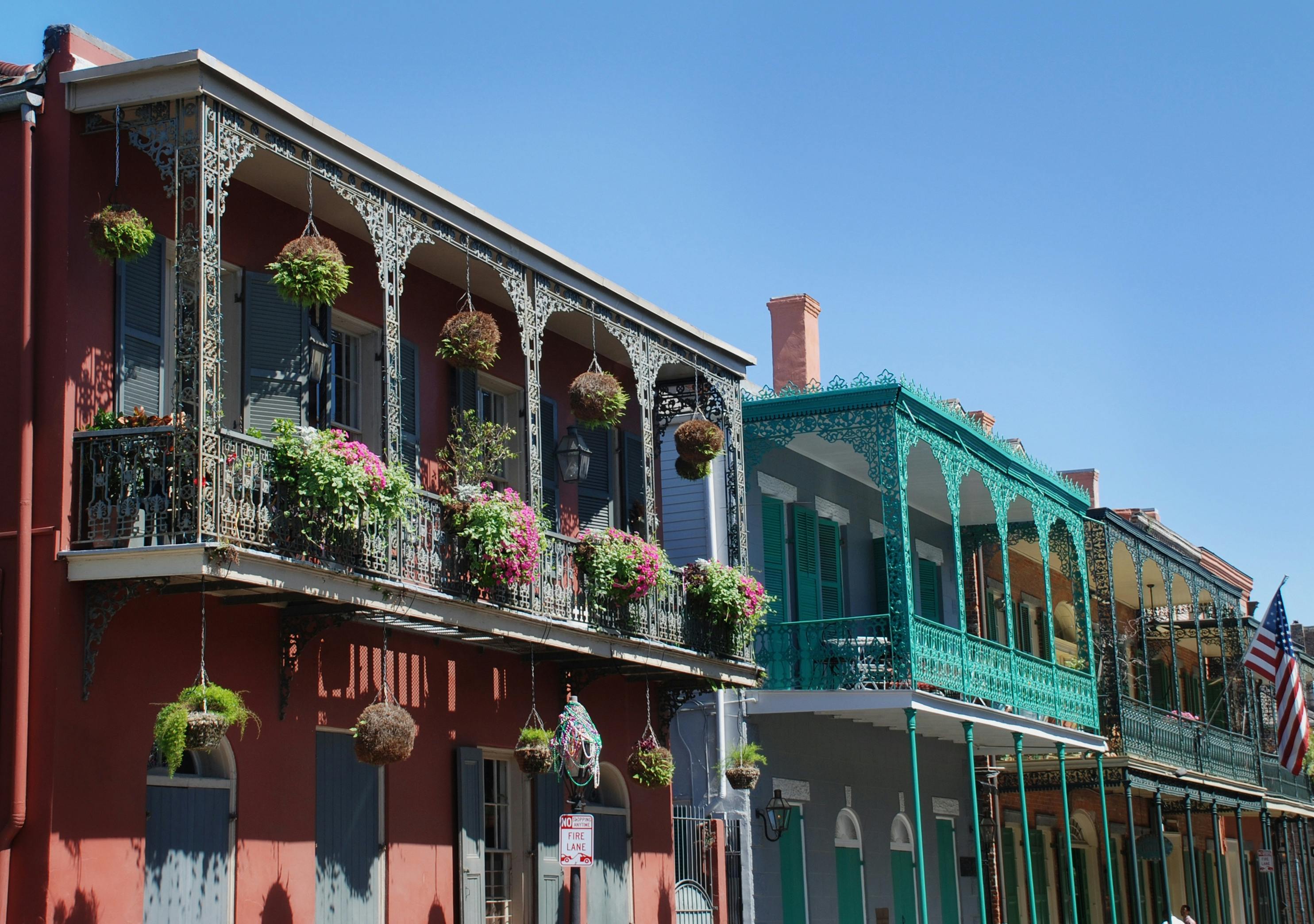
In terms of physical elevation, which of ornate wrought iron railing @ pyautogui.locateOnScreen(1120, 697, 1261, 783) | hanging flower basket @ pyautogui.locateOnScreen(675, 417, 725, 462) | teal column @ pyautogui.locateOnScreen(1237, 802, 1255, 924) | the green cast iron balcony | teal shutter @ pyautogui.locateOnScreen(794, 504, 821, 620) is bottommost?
teal column @ pyautogui.locateOnScreen(1237, 802, 1255, 924)

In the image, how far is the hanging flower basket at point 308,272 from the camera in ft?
37.5

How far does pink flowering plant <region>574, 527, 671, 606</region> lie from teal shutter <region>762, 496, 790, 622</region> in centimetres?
508

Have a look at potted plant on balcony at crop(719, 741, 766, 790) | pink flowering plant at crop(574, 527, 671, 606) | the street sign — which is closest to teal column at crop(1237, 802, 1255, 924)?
potted plant on balcony at crop(719, 741, 766, 790)

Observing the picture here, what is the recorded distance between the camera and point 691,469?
1706cm

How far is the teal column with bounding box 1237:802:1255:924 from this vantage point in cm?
3152

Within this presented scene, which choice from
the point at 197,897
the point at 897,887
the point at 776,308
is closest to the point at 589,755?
the point at 197,897

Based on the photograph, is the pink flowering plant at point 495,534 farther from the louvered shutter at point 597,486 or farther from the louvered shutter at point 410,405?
the louvered shutter at point 597,486

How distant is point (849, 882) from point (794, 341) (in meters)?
7.59

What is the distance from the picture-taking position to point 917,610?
23688mm

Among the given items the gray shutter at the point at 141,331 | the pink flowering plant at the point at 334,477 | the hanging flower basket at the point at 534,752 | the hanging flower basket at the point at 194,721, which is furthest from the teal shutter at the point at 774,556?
the hanging flower basket at the point at 194,721

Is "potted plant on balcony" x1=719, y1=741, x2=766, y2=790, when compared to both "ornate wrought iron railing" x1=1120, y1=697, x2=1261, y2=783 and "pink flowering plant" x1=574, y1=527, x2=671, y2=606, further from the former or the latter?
"ornate wrought iron railing" x1=1120, y1=697, x2=1261, y2=783

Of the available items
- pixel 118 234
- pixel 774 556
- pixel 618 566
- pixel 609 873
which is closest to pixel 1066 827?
pixel 774 556

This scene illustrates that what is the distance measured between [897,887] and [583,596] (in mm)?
9855

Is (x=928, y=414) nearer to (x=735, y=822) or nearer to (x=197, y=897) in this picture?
(x=735, y=822)
